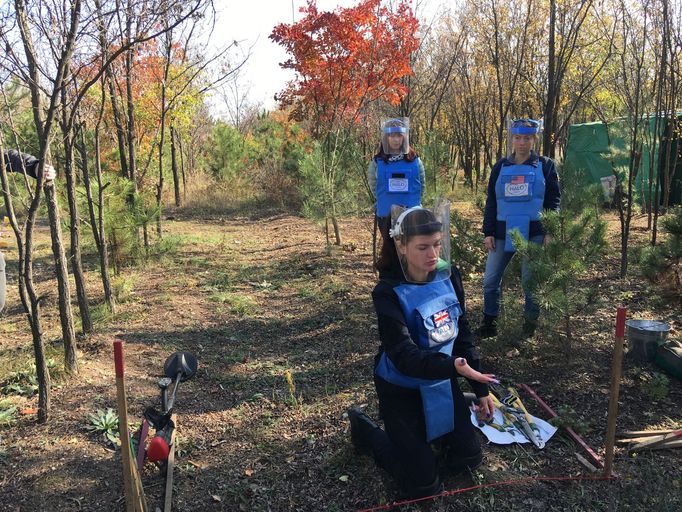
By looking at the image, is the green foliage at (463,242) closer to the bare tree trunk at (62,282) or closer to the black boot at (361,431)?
the black boot at (361,431)

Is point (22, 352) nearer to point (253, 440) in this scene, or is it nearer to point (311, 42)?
point (253, 440)

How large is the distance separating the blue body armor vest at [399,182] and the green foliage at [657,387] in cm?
244

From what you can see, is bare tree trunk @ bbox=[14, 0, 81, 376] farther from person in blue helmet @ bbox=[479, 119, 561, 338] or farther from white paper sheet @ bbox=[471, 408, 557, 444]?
person in blue helmet @ bbox=[479, 119, 561, 338]

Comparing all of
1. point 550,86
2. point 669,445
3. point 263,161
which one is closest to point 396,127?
point 550,86

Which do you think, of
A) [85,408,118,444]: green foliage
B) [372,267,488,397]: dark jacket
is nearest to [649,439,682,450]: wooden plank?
[372,267,488,397]: dark jacket

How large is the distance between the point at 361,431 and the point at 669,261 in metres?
2.49

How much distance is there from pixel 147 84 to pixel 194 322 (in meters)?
6.63

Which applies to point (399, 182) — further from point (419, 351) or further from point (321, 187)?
point (321, 187)

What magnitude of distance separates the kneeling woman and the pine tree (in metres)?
1.00

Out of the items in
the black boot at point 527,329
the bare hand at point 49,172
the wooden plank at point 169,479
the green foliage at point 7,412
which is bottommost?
the wooden plank at point 169,479

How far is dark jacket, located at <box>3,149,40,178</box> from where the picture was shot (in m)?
3.24

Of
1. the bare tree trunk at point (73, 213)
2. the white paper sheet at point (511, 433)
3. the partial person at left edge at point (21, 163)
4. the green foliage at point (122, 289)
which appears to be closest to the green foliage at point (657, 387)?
the white paper sheet at point (511, 433)

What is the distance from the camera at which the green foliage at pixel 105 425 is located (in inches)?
116

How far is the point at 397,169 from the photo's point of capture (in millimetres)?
4848
